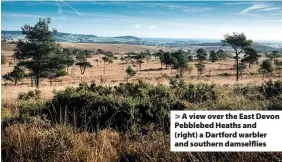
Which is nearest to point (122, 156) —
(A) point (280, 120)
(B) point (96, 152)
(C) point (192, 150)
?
(B) point (96, 152)

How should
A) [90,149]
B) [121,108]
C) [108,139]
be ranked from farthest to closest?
[121,108]
[108,139]
[90,149]

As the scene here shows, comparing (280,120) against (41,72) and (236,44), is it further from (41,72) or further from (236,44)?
(236,44)

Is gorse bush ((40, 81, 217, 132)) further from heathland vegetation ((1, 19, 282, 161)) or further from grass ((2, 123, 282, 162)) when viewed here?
grass ((2, 123, 282, 162))

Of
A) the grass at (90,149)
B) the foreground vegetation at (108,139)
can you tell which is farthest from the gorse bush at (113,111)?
the grass at (90,149)

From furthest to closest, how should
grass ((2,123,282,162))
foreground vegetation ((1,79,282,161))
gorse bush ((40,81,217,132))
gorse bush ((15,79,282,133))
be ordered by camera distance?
gorse bush ((40,81,217,132)) < gorse bush ((15,79,282,133)) < foreground vegetation ((1,79,282,161)) < grass ((2,123,282,162))

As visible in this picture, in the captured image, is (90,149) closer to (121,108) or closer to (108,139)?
(108,139)

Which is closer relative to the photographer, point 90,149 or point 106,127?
point 90,149

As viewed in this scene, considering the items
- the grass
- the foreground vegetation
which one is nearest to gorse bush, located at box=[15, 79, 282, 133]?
the foreground vegetation

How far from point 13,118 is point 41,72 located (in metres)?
41.3

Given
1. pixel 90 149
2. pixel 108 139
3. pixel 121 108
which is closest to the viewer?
pixel 90 149

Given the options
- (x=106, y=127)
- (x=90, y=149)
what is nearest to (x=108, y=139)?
(x=90, y=149)

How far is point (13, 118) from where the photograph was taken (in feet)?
28.4

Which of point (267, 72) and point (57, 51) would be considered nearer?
point (57, 51)

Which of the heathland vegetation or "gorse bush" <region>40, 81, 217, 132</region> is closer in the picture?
the heathland vegetation
